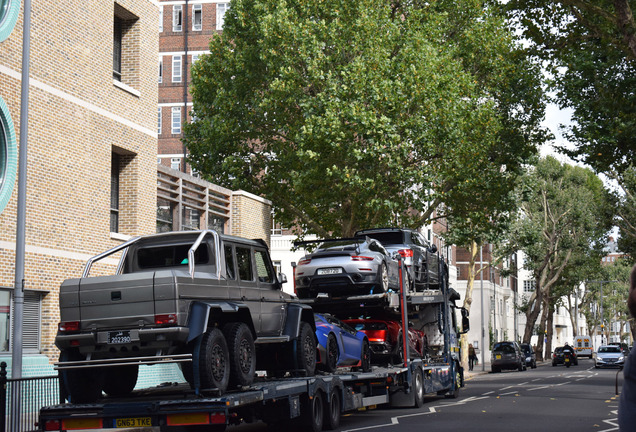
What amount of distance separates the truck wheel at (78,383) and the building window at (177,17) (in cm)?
5352

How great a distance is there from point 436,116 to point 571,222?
36.5 m

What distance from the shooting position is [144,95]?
24750 millimetres

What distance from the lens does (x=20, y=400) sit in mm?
13898

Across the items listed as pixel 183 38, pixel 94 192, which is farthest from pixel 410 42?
pixel 183 38

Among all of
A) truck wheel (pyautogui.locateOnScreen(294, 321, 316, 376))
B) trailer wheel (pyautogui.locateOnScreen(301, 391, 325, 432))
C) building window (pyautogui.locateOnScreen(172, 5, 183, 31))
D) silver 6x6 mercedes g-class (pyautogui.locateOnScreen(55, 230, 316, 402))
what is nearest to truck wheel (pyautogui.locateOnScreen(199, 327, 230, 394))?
silver 6x6 mercedes g-class (pyautogui.locateOnScreen(55, 230, 316, 402))

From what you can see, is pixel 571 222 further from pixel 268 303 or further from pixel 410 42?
pixel 268 303

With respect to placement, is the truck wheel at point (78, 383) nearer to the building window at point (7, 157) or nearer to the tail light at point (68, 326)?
the tail light at point (68, 326)

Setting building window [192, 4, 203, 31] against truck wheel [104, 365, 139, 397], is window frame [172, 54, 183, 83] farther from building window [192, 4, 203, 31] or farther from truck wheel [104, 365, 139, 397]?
truck wheel [104, 365, 139, 397]

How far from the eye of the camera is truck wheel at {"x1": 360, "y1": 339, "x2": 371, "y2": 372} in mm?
17844

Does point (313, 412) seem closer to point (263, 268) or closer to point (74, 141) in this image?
point (263, 268)

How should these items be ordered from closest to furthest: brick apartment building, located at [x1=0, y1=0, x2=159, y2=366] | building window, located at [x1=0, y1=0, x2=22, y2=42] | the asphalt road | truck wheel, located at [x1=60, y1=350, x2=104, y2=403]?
1. truck wheel, located at [x1=60, y1=350, x2=104, y2=403]
2. the asphalt road
3. building window, located at [x1=0, y1=0, x2=22, y2=42]
4. brick apartment building, located at [x1=0, y1=0, x2=159, y2=366]

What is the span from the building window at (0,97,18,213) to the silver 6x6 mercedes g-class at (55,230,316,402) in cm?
723

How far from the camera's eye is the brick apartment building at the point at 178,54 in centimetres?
6200

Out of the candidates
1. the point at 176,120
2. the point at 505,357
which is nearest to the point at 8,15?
the point at 505,357
